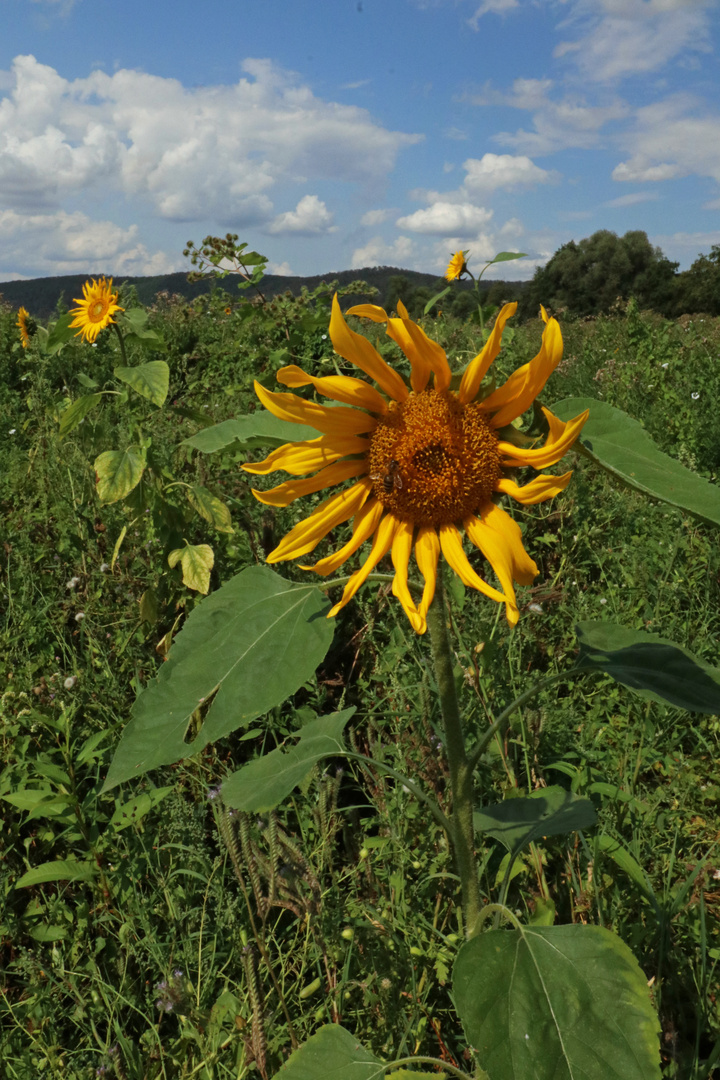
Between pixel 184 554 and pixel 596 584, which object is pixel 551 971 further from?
pixel 596 584

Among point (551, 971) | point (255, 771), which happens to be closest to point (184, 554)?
point (255, 771)

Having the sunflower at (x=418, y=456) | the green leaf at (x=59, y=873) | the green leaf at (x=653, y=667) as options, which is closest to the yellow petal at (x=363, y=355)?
the sunflower at (x=418, y=456)

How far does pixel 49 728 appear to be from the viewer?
7.70 ft

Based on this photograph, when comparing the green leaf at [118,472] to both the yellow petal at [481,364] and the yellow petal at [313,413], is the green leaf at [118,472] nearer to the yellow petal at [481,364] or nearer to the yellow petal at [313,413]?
the yellow petal at [313,413]

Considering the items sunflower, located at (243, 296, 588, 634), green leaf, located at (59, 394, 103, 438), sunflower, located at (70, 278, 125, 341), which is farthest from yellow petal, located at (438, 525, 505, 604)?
sunflower, located at (70, 278, 125, 341)

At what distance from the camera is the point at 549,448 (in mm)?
1031

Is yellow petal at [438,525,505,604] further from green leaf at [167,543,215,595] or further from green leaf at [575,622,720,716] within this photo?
green leaf at [167,543,215,595]

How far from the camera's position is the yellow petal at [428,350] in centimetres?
106

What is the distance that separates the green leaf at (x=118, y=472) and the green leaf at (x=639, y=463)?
76.1 inches

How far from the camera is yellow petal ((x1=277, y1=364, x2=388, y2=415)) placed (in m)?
1.13

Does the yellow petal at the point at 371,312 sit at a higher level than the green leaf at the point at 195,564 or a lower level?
higher

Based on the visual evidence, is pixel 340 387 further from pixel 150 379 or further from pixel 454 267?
pixel 454 267

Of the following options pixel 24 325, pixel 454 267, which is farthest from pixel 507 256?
pixel 24 325

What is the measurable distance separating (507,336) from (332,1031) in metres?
3.55
